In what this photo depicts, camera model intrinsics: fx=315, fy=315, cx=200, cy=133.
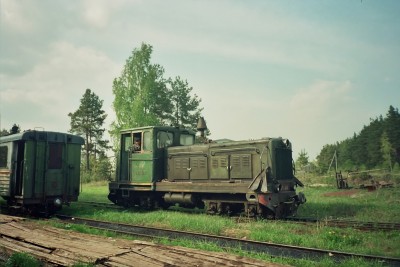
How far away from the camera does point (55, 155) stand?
12.5 m

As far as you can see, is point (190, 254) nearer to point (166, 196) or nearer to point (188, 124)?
point (166, 196)

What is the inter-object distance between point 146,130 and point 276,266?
32.8 ft

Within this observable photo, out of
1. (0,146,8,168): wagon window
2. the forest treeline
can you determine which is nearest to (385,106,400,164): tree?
the forest treeline

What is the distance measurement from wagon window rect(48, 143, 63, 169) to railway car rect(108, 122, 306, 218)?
2.76 metres

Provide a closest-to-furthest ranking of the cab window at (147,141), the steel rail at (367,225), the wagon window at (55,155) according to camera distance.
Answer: the steel rail at (367,225) → the wagon window at (55,155) → the cab window at (147,141)

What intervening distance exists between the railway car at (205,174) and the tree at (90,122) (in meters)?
34.2

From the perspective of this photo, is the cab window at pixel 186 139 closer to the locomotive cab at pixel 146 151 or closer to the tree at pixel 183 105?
the locomotive cab at pixel 146 151

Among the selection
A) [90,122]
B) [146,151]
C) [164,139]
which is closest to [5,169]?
[146,151]

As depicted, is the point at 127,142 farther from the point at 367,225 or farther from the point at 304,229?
the point at 367,225

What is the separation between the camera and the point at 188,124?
38.3 metres

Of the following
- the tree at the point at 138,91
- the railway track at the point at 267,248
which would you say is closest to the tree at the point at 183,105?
the tree at the point at 138,91

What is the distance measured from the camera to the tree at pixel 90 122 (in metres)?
46.6

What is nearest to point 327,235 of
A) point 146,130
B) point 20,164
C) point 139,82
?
point 146,130

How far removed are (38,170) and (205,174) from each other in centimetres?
636
